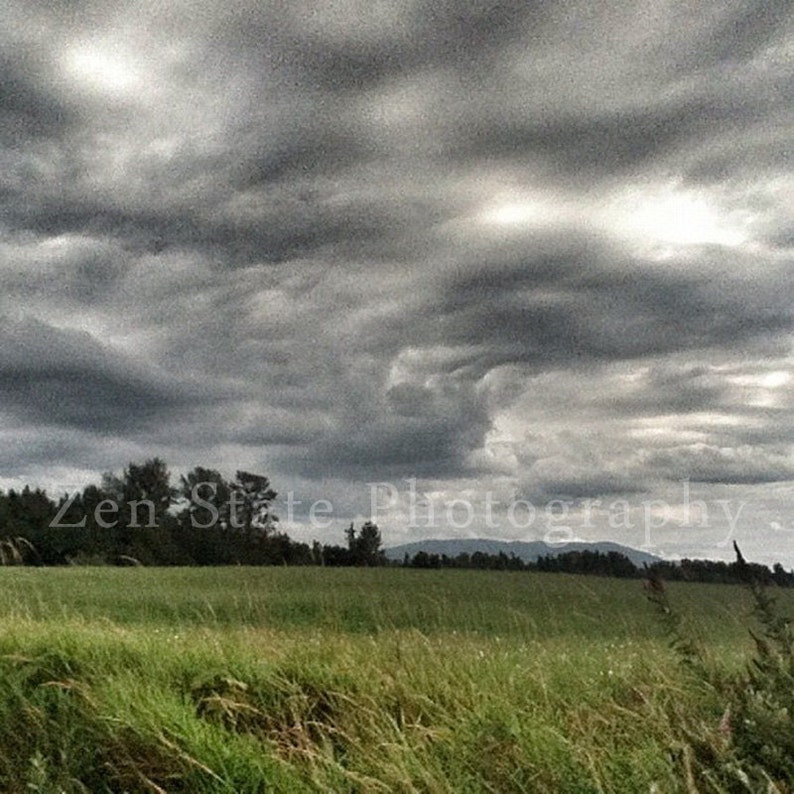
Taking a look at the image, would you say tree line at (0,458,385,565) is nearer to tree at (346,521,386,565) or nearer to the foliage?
tree at (346,521,386,565)

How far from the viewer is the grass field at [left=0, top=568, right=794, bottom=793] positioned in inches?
212

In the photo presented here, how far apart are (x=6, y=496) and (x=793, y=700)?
7880cm

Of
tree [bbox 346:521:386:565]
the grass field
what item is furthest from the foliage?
tree [bbox 346:521:386:565]

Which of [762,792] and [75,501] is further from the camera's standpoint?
[75,501]

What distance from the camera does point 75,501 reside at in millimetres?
74500

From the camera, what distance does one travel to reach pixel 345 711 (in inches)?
293

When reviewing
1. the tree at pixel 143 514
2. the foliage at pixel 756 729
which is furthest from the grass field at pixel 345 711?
the tree at pixel 143 514

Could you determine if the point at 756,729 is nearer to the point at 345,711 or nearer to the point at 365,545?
the point at 345,711

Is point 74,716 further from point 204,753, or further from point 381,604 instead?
point 381,604

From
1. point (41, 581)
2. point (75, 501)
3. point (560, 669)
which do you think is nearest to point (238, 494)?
point (75, 501)

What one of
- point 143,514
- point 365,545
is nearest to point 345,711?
point 365,545

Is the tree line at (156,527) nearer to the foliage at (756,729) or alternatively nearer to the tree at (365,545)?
the tree at (365,545)

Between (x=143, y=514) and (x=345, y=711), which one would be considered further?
(x=143, y=514)

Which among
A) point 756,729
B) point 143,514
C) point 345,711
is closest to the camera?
point 756,729
